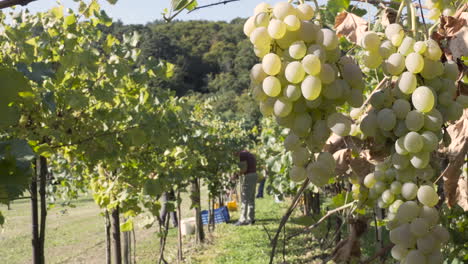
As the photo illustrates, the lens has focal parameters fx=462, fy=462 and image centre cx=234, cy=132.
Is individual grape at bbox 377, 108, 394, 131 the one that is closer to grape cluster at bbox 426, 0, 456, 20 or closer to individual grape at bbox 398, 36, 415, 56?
individual grape at bbox 398, 36, 415, 56

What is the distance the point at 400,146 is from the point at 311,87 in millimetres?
177

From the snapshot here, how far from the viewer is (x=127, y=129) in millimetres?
2922

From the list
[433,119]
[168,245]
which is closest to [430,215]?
[433,119]

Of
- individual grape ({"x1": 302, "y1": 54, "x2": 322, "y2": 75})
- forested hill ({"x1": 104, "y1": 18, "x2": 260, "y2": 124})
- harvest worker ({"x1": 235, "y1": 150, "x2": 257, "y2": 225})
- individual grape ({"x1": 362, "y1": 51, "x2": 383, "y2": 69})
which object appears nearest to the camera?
individual grape ({"x1": 302, "y1": 54, "x2": 322, "y2": 75})

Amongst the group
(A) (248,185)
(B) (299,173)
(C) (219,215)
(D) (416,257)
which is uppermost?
(B) (299,173)

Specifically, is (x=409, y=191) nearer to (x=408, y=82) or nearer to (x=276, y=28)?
(x=408, y=82)

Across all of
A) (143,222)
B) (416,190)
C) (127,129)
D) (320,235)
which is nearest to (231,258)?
(143,222)

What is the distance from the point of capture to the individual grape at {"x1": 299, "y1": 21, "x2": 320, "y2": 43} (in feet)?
1.92

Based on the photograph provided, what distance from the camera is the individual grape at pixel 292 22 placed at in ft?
1.88

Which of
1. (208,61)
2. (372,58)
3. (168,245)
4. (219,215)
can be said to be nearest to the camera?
(372,58)

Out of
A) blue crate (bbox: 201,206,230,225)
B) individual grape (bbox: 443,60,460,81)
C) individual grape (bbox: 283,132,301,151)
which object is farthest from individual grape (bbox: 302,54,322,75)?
blue crate (bbox: 201,206,230,225)

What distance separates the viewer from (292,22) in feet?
1.88

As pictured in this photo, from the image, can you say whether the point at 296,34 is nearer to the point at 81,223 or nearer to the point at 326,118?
the point at 326,118

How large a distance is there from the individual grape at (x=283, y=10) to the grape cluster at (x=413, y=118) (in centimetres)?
13
